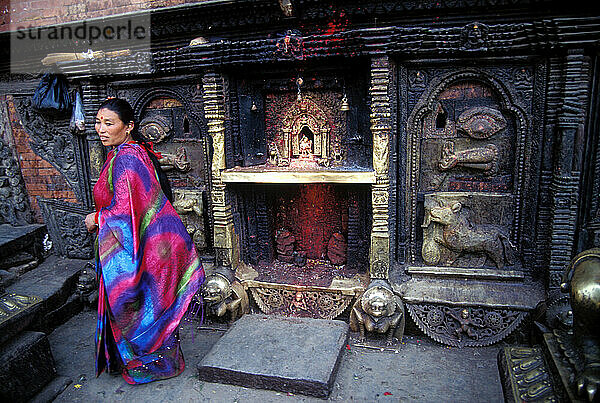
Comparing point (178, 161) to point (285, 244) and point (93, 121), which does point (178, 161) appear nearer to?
point (93, 121)

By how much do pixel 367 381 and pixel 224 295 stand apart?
151 centimetres

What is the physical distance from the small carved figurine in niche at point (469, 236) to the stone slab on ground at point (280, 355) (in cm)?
124

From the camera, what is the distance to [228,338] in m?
3.44

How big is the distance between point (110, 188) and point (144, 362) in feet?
4.37

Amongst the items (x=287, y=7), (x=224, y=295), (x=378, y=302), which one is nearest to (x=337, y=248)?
(x=378, y=302)

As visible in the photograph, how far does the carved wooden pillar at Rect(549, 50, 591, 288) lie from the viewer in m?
3.14

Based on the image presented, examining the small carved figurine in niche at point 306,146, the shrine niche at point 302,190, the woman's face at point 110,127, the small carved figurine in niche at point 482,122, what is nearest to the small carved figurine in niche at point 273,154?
the shrine niche at point 302,190

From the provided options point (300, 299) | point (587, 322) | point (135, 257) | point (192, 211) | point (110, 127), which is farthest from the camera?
point (192, 211)

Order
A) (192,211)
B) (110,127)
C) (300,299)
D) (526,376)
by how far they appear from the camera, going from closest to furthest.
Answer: (526,376) < (110,127) < (300,299) < (192,211)

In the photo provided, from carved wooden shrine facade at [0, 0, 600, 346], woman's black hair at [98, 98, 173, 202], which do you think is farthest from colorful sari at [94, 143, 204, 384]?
carved wooden shrine facade at [0, 0, 600, 346]

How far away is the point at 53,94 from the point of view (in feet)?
14.6

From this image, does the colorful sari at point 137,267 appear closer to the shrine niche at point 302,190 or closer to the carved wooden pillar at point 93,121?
the shrine niche at point 302,190

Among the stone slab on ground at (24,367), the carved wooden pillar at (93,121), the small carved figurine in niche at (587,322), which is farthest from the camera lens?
the carved wooden pillar at (93,121)

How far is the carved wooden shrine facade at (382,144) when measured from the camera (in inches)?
131
